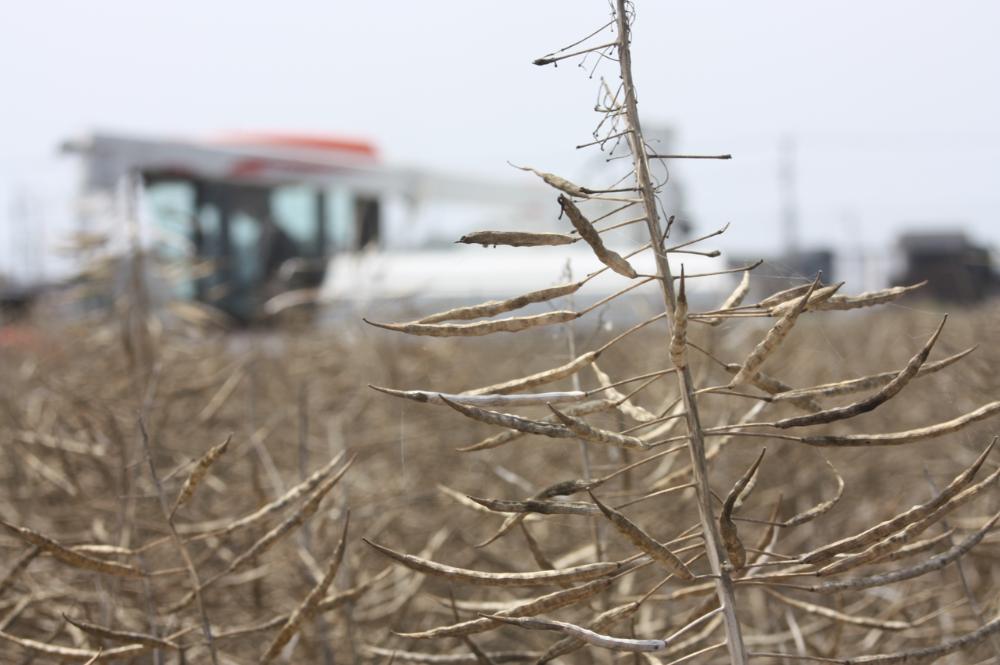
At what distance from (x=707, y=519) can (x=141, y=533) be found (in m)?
1.40

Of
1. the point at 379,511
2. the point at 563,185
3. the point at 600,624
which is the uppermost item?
the point at 563,185

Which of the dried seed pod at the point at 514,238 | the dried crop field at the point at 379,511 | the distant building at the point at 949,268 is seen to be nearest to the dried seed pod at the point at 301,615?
the dried crop field at the point at 379,511

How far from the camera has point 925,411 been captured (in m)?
3.90

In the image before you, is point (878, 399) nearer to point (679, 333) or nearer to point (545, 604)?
point (679, 333)

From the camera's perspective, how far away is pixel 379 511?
2199mm

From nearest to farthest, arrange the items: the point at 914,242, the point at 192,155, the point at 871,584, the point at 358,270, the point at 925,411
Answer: the point at 871,584
the point at 925,411
the point at 358,270
the point at 192,155
the point at 914,242

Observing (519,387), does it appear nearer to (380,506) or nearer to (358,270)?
(380,506)

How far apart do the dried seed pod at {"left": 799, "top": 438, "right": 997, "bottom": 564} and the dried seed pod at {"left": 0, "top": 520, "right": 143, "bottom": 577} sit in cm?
63

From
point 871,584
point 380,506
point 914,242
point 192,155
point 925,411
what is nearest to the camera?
point 871,584

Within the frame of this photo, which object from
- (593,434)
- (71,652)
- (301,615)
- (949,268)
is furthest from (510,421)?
(949,268)

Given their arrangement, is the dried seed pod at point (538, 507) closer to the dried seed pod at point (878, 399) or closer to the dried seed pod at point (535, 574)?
the dried seed pod at point (535, 574)

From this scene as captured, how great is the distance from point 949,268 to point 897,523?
3.40 m

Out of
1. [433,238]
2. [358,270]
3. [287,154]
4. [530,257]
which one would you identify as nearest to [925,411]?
[358,270]

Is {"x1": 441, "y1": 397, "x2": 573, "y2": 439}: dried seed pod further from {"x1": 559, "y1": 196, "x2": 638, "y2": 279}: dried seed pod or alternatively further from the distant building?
the distant building
